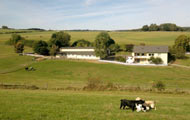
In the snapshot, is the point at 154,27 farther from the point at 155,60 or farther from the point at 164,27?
the point at 155,60

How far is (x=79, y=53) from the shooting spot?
242 ft

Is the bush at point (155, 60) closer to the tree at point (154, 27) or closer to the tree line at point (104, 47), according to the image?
the tree line at point (104, 47)

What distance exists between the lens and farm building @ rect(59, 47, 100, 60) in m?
70.7

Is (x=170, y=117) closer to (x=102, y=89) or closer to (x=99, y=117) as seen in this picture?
(x=99, y=117)

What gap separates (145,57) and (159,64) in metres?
6.80

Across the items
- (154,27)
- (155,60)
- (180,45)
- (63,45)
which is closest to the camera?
(155,60)

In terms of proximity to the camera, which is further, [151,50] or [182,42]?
[182,42]

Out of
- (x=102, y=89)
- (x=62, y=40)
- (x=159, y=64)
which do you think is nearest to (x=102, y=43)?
(x=159, y=64)

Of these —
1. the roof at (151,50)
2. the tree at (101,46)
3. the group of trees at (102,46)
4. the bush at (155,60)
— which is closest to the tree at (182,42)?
the roof at (151,50)

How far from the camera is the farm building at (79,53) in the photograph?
232ft

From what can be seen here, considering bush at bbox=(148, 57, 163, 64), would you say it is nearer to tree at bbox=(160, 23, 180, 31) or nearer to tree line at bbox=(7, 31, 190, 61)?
tree line at bbox=(7, 31, 190, 61)

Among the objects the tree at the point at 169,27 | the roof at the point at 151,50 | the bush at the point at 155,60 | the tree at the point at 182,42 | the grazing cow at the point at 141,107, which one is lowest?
the bush at the point at 155,60

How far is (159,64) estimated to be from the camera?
54.7 m

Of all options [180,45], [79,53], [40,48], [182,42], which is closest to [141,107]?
[79,53]
